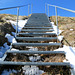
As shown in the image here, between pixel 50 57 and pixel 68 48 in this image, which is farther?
pixel 68 48

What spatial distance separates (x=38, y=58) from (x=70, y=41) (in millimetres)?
1223

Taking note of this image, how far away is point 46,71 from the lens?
200 centimetres

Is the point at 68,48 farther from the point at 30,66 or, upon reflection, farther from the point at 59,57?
the point at 30,66

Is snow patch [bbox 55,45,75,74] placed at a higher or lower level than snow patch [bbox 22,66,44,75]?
higher

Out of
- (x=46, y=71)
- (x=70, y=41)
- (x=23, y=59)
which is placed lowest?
(x=46, y=71)

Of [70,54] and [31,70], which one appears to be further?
[70,54]

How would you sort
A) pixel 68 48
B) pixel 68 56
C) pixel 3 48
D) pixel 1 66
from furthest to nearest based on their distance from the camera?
pixel 3 48
pixel 68 48
pixel 68 56
pixel 1 66

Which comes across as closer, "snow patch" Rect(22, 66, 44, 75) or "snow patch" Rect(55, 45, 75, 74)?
"snow patch" Rect(22, 66, 44, 75)

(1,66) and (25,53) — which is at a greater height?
(25,53)

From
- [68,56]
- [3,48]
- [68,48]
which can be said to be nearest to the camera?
[68,56]

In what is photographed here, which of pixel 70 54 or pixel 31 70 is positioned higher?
pixel 70 54

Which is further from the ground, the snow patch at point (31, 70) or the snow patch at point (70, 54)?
the snow patch at point (70, 54)

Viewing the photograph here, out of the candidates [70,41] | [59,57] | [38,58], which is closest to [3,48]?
[38,58]

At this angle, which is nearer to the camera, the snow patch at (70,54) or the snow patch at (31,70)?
the snow patch at (31,70)
